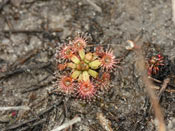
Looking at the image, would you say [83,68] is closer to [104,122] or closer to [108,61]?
[108,61]

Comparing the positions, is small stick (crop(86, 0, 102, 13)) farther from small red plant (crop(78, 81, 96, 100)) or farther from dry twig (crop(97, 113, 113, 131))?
dry twig (crop(97, 113, 113, 131))

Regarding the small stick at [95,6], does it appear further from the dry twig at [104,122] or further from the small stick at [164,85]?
the dry twig at [104,122]

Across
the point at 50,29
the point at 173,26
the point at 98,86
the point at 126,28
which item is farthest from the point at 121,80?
the point at 50,29

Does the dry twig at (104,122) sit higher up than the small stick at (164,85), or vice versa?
the small stick at (164,85)

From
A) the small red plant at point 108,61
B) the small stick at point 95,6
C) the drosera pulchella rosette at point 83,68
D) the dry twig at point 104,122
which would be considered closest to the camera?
the dry twig at point 104,122

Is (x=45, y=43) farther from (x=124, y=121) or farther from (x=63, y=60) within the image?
(x=124, y=121)

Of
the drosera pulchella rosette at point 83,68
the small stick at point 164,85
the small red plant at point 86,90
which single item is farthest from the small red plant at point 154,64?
the small red plant at point 86,90
